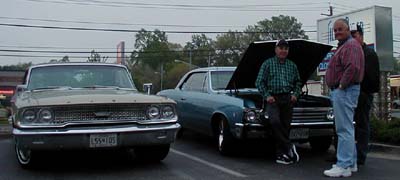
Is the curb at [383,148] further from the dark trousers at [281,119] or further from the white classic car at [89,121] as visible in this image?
the white classic car at [89,121]

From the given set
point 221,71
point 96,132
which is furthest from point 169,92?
point 96,132

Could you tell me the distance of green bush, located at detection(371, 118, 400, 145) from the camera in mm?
9086

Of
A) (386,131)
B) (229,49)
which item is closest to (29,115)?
(386,131)

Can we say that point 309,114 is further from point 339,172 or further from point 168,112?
point 168,112

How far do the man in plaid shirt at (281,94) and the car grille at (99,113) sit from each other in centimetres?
185

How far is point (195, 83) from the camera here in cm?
980

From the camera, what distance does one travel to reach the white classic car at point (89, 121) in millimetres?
6004

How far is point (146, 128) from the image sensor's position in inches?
251

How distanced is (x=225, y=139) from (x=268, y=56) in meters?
1.50

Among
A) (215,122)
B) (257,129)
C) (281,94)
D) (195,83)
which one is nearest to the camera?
(281,94)

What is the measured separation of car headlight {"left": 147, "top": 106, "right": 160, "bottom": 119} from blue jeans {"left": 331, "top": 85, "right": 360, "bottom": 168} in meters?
2.24

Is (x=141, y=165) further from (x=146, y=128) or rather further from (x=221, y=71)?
(x=221, y=71)

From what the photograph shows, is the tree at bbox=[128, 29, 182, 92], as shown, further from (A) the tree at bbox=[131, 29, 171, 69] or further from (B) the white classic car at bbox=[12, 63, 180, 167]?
(B) the white classic car at bbox=[12, 63, 180, 167]

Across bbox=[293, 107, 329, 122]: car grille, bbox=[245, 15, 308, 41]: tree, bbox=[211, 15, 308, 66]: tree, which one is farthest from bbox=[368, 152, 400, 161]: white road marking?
bbox=[245, 15, 308, 41]: tree
